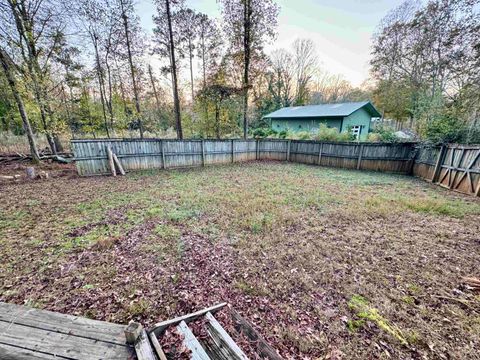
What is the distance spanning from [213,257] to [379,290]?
95.6 inches

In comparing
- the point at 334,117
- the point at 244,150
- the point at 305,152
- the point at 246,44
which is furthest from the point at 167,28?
the point at 334,117

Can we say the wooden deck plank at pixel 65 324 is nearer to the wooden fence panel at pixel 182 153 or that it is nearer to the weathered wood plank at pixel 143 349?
the weathered wood plank at pixel 143 349

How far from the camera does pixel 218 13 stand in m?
12.4

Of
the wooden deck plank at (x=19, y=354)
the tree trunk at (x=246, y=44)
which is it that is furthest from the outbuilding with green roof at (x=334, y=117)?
the wooden deck plank at (x=19, y=354)

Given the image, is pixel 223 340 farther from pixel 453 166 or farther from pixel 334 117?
pixel 334 117

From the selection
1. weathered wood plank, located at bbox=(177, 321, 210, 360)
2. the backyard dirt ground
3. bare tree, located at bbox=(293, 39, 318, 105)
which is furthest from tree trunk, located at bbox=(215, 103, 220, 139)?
bare tree, located at bbox=(293, 39, 318, 105)

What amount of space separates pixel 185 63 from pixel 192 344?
1665cm

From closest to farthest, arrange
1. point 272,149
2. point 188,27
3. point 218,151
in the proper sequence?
point 218,151, point 188,27, point 272,149

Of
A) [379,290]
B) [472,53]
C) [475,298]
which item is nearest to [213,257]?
[379,290]

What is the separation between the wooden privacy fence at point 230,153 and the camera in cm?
855

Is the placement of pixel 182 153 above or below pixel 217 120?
below

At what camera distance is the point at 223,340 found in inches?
71.3

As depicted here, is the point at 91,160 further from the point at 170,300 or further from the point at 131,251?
the point at 170,300

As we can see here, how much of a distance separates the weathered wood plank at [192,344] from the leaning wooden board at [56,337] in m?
0.43
